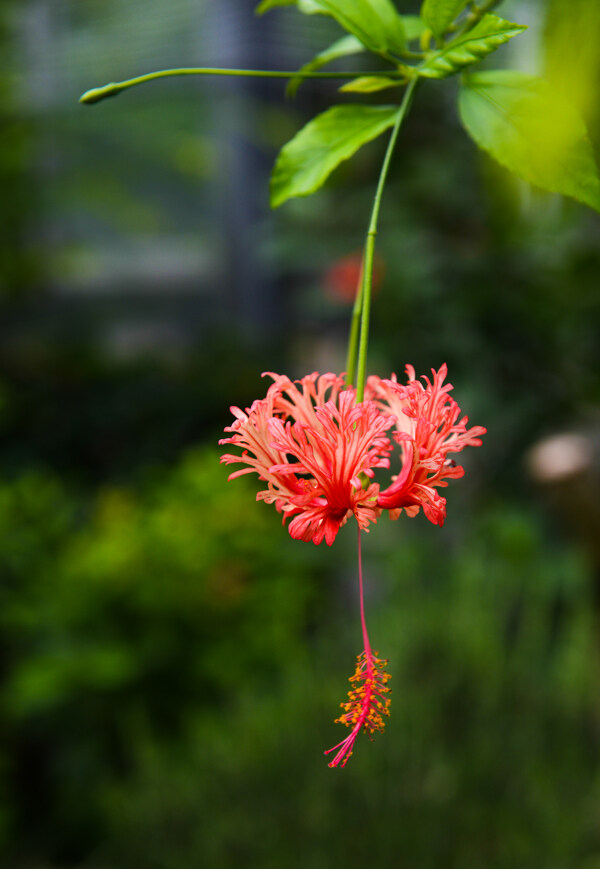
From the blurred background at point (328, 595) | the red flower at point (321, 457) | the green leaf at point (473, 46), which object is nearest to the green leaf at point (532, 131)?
the green leaf at point (473, 46)

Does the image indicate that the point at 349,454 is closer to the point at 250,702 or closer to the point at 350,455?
the point at 350,455

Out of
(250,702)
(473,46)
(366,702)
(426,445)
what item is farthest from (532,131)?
(250,702)

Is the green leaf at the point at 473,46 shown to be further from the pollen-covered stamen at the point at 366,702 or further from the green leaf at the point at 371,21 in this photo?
the pollen-covered stamen at the point at 366,702

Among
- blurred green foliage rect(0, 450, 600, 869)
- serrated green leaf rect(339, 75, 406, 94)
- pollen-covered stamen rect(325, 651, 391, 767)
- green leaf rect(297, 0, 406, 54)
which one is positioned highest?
green leaf rect(297, 0, 406, 54)

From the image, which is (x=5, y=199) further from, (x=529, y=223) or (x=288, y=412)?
(x=288, y=412)

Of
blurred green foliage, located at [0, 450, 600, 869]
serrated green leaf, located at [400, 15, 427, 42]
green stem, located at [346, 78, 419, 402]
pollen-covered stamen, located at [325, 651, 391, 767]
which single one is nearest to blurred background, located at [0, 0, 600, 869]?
blurred green foliage, located at [0, 450, 600, 869]

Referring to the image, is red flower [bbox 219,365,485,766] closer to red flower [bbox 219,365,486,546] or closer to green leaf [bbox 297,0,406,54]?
red flower [bbox 219,365,486,546]

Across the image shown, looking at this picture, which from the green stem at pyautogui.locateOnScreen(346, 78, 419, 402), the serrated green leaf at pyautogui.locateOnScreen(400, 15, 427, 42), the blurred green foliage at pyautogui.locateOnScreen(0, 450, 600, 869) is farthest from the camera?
the blurred green foliage at pyautogui.locateOnScreen(0, 450, 600, 869)
